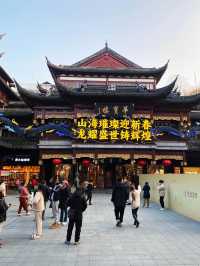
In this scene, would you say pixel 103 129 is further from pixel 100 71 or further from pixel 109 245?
pixel 109 245

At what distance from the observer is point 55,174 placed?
31938mm

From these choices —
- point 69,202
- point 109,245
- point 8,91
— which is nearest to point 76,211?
point 69,202

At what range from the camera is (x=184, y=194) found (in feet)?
51.2

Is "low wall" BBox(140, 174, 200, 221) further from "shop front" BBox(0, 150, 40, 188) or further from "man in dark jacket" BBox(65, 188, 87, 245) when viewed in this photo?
"shop front" BBox(0, 150, 40, 188)

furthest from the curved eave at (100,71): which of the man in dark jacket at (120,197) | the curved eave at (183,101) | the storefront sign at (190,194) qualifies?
the man in dark jacket at (120,197)

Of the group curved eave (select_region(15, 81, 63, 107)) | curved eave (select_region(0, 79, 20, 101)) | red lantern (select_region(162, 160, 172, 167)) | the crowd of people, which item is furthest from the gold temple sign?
the crowd of people

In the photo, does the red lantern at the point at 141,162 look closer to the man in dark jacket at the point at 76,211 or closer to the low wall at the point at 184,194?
the low wall at the point at 184,194

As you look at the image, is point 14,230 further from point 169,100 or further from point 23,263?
point 169,100

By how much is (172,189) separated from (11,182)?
711 inches

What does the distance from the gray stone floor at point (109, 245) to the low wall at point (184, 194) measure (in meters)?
0.92

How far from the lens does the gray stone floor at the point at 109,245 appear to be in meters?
7.46

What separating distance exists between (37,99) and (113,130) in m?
7.67

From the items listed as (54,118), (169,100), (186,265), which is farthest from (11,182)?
(186,265)

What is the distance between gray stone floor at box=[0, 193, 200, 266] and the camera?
24.5 feet
